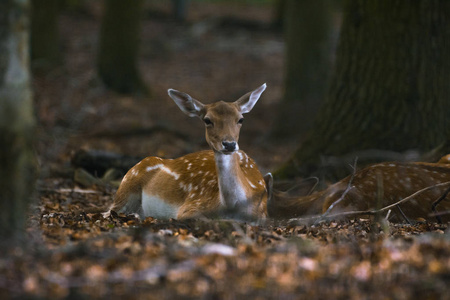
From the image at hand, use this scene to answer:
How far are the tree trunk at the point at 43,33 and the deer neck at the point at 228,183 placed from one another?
420 inches

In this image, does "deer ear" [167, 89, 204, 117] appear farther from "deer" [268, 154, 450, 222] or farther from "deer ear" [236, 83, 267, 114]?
"deer" [268, 154, 450, 222]

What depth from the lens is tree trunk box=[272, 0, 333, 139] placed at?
482 inches

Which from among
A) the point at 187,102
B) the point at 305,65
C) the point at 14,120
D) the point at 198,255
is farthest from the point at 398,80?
the point at 305,65

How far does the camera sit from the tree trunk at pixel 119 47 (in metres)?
14.5

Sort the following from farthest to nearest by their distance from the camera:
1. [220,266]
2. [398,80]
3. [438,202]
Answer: [398,80]
[438,202]
[220,266]

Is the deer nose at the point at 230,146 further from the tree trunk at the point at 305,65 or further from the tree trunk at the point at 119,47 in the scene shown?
the tree trunk at the point at 119,47

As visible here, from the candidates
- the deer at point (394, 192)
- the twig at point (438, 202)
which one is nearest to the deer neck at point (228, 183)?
the deer at point (394, 192)

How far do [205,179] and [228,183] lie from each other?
0.68 meters

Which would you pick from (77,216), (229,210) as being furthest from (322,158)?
(77,216)

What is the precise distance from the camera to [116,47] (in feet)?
47.7

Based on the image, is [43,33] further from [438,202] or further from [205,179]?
[438,202]

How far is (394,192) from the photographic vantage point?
575 cm

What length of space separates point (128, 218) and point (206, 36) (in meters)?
16.5

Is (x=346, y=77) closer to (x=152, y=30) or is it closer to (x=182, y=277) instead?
(x=182, y=277)
